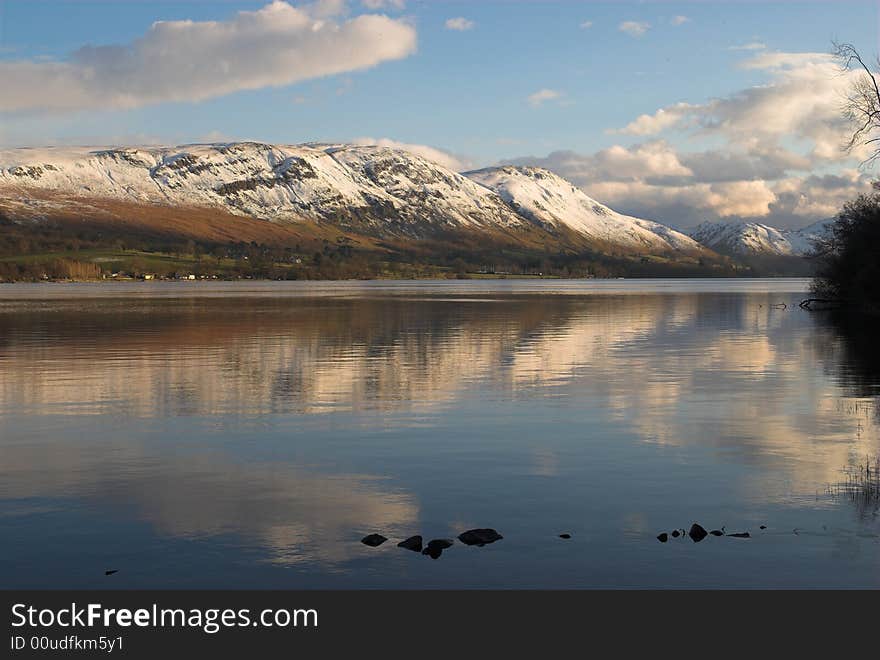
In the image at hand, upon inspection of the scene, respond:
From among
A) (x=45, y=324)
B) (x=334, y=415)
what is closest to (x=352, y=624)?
(x=334, y=415)

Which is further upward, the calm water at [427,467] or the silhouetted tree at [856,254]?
the silhouetted tree at [856,254]

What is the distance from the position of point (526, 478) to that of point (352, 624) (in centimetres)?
1004

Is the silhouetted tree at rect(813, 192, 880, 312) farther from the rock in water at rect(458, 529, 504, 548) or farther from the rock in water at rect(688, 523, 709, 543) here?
the rock in water at rect(458, 529, 504, 548)

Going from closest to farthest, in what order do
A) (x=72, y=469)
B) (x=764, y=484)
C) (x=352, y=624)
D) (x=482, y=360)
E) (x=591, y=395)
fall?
(x=352, y=624), (x=764, y=484), (x=72, y=469), (x=591, y=395), (x=482, y=360)

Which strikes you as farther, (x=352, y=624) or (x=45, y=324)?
(x=45, y=324)

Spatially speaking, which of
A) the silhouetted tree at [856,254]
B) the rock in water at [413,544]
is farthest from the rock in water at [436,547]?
the silhouetted tree at [856,254]

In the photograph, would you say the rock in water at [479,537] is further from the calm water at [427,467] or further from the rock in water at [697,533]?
the rock in water at [697,533]

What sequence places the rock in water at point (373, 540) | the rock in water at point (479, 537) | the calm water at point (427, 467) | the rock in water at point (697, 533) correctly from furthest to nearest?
1. the rock in water at point (697, 533)
2. the rock in water at point (479, 537)
3. the rock in water at point (373, 540)
4. the calm water at point (427, 467)

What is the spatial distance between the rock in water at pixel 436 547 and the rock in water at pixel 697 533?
476 cm

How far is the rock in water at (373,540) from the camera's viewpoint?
60.0ft

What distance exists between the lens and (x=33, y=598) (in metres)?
15.6

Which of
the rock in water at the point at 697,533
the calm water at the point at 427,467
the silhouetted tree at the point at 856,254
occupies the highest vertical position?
the silhouetted tree at the point at 856,254

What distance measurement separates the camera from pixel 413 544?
1808 centimetres

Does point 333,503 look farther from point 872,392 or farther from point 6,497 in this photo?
point 872,392
